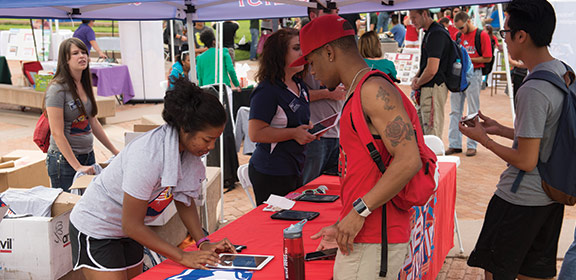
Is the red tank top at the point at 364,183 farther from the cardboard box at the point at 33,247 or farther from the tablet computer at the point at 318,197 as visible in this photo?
the cardboard box at the point at 33,247

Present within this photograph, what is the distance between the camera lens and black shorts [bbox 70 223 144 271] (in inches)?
96.6

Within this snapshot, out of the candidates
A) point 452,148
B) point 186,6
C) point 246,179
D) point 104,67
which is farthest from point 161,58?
point 246,179

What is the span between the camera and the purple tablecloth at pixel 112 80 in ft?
36.2

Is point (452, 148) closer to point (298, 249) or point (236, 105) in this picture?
point (236, 105)

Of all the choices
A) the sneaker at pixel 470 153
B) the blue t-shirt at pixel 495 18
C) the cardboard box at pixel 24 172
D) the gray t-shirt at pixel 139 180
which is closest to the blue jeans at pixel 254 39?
the blue t-shirt at pixel 495 18

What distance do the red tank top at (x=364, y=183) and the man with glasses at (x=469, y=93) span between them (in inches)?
237

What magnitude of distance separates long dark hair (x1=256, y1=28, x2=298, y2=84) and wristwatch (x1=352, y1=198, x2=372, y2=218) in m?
1.58

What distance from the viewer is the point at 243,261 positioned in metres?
2.38

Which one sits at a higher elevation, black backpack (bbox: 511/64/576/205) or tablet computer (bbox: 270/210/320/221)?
black backpack (bbox: 511/64/576/205)

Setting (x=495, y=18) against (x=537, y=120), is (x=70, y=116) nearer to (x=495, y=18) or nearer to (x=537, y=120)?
(x=537, y=120)

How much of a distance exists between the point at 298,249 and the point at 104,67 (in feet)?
32.5

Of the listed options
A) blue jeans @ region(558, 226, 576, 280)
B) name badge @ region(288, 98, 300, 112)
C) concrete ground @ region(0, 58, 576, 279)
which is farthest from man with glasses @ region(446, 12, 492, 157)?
blue jeans @ region(558, 226, 576, 280)

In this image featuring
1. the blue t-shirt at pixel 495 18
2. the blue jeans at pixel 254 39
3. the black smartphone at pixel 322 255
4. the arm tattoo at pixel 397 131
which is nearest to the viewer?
the arm tattoo at pixel 397 131

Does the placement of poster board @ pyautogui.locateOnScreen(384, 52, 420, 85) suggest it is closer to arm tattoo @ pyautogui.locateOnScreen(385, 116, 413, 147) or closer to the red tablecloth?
the red tablecloth
